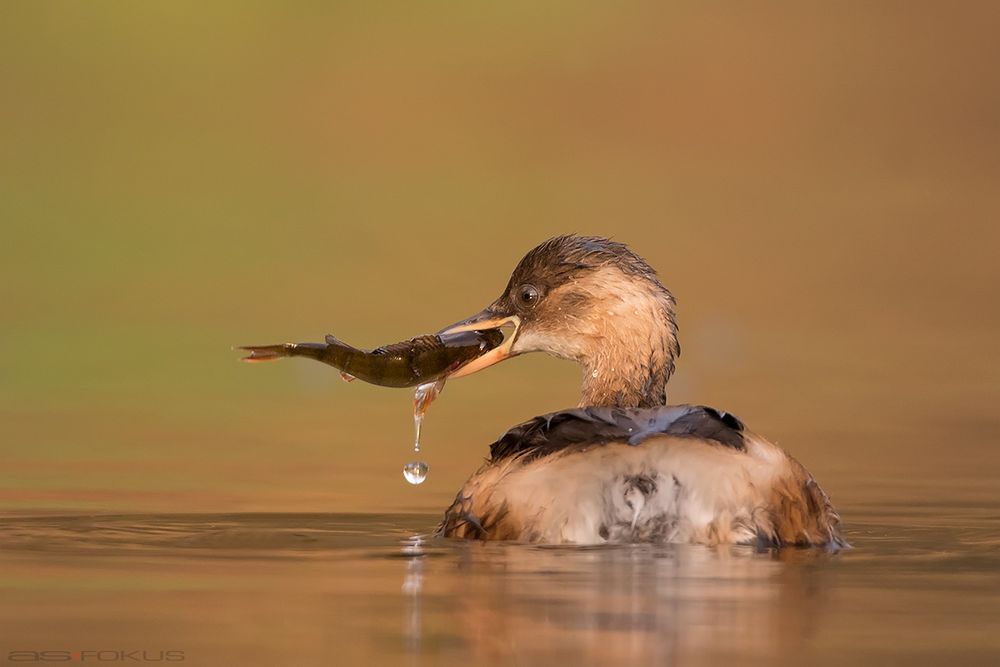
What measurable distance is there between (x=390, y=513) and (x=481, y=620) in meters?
4.26

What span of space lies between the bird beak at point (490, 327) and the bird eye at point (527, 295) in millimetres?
89

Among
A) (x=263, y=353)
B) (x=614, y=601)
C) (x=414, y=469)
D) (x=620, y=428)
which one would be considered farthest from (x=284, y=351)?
(x=614, y=601)

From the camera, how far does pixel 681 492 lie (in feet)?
26.0

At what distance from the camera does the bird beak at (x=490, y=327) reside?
10.5 metres

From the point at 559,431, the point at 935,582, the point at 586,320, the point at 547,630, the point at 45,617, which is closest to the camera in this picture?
the point at 547,630

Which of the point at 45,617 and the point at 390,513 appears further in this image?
the point at 390,513

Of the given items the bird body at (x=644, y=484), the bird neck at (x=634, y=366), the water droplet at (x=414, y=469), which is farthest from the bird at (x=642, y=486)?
the bird neck at (x=634, y=366)

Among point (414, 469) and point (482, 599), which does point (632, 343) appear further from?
point (482, 599)

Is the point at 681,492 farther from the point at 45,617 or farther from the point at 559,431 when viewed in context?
the point at 45,617

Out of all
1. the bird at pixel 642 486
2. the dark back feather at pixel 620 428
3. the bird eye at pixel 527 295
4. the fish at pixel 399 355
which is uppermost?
the bird eye at pixel 527 295

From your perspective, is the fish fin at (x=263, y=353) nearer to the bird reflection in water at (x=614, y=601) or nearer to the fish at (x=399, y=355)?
the fish at (x=399, y=355)

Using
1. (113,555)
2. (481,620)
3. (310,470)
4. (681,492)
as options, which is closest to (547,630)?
(481,620)

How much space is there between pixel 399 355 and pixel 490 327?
0.72m

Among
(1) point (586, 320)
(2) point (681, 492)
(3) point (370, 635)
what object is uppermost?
(1) point (586, 320)
